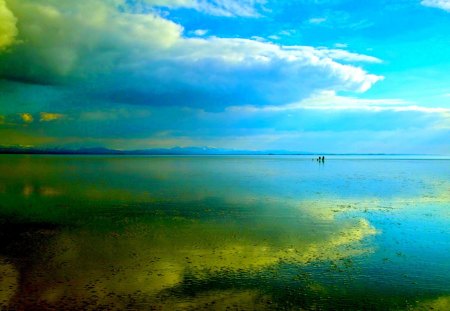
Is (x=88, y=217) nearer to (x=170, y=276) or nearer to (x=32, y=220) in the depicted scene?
(x=32, y=220)

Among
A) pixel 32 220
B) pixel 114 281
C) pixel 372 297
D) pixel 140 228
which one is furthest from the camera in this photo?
pixel 32 220

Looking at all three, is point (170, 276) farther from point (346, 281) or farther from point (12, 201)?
point (12, 201)

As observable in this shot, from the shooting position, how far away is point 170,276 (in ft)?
51.9

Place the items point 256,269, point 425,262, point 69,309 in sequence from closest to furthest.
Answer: point 69,309
point 256,269
point 425,262

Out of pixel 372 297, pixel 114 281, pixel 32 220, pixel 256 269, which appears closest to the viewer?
pixel 372 297

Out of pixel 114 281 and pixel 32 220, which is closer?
pixel 114 281

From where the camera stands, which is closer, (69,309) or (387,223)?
(69,309)

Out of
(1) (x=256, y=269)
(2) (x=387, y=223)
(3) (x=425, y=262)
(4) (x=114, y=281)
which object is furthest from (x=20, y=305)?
(2) (x=387, y=223)

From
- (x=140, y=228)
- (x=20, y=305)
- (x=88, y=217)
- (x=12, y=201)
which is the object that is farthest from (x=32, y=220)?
(x=20, y=305)

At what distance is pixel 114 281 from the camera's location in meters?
15.3

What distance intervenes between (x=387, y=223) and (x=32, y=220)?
26.9 meters

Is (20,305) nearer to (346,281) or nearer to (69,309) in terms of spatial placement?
(69,309)

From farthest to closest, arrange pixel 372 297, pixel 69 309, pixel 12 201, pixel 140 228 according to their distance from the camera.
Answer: pixel 12 201
pixel 140 228
pixel 372 297
pixel 69 309

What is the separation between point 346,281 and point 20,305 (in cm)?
1248
